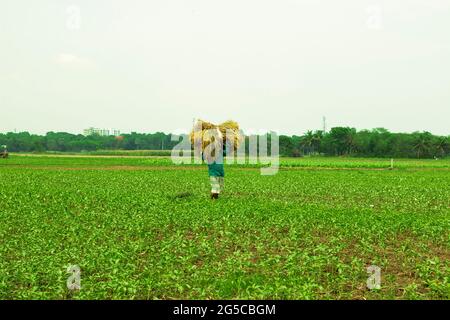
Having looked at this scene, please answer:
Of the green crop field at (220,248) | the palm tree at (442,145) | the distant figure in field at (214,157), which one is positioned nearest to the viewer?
the green crop field at (220,248)

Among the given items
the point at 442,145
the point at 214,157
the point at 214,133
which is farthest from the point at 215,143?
the point at 442,145

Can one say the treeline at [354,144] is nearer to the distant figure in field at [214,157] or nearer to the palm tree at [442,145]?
the palm tree at [442,145]

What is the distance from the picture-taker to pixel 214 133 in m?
16.1

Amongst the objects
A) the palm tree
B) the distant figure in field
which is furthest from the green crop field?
the palm tree

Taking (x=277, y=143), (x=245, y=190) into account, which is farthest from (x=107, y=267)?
(x=277, y=143)

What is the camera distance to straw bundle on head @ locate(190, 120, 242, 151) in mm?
16078

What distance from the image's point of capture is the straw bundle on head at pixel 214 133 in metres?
16.1

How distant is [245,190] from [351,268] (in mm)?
12559

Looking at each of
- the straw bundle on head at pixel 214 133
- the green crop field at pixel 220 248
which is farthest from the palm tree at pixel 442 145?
the straw bundle on head at pixel 214 133

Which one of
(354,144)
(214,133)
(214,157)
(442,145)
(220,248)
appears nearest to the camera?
(220,248)

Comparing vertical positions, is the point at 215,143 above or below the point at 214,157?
above

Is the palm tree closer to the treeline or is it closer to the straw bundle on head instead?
the treeline

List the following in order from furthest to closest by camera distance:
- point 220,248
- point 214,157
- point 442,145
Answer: point 442,145 → point 214,157 → point 220,248

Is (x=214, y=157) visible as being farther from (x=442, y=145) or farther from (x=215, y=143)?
(x=442, y=145)
